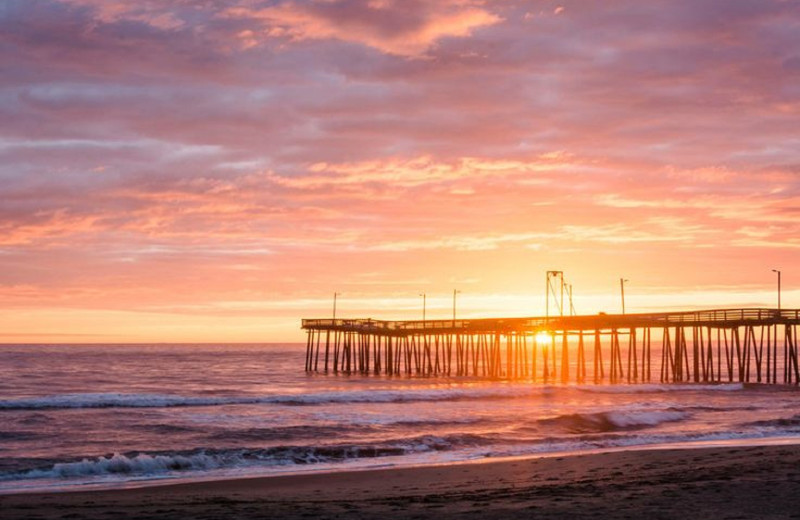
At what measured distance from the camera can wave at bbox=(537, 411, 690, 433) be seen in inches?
1070

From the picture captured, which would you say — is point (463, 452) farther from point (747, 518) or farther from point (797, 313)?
point (797, 313)

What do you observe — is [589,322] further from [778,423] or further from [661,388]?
[778,423]

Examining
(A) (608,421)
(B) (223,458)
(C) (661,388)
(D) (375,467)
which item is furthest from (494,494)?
(C) (661,388)

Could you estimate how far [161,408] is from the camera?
36438mm

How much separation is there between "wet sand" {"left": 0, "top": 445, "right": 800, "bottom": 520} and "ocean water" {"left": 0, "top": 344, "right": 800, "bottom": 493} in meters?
2.54

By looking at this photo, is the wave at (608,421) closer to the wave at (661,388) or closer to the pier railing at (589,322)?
the wave at (661,388)

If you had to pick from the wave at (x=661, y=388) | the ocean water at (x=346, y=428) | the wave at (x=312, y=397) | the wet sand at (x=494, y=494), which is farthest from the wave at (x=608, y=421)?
the wave at (x=661, y=388)

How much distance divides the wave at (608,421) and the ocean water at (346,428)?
5 cm

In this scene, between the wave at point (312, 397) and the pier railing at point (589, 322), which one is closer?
the wave at point (312, 397)

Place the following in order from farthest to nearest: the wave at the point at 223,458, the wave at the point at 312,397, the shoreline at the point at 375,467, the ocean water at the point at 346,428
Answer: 1. the wave at the point at 312,397
2. the ocean water at the point at 346,428
3. the wave at the point at 223,458
4. the shoreline at the point at 375,467

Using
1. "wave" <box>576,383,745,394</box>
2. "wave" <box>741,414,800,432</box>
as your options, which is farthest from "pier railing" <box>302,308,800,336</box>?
"wave" <box>741,414,800,432</box>

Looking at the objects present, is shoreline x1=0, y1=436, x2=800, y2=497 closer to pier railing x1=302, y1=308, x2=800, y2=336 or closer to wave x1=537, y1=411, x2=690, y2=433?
wave x1=537, y1=411, x2=690, y2=433

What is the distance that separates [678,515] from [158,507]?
6.56 meters

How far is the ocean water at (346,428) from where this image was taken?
19109 mm
